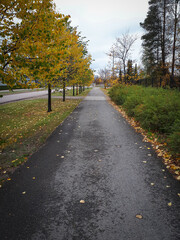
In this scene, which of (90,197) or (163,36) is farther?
(163,36)

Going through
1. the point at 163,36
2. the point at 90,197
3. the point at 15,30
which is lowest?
the point at 90,197

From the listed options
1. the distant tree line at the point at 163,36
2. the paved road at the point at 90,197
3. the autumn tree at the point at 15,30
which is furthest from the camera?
the distant tree line at the point at 163,36

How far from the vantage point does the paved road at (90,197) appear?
2.50 m

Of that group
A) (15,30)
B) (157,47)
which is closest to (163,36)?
(157,47)

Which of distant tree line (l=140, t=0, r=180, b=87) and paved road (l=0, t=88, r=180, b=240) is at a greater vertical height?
distant tree line (l=140, t=0, r=180, b=87)

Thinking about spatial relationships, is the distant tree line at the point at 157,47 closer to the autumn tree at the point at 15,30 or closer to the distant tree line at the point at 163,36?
the distant tree line at the point at 163,36

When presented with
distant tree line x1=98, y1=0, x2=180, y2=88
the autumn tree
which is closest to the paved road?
the autumn tree

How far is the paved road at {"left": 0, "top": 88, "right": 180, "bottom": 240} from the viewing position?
2.50 m

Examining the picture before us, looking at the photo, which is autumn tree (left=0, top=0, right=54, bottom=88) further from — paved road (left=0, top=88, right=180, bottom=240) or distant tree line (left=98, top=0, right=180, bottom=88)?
distant tree line (left=98, top=0, right=180, bottom=88)

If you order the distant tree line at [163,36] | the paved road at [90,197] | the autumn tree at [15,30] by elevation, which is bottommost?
the paved road at [90,197]

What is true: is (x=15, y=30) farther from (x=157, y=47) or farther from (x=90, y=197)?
(x=157, y=47)

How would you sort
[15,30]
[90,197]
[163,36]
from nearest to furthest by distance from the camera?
[90,197]
[15,30]
[163,36]

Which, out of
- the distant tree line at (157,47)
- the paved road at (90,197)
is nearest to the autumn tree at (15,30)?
the paved road at (90,197)

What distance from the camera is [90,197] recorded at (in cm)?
329
